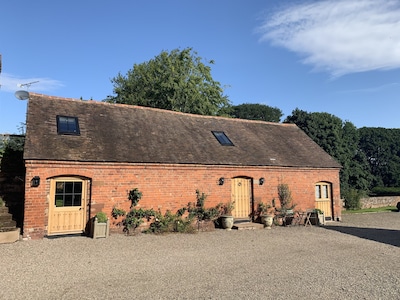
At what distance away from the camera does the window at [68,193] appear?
10.9 metres

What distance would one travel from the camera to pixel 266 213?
49.4ft

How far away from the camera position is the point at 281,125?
2102 cm

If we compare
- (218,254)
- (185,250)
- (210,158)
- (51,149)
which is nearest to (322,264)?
(218,254)

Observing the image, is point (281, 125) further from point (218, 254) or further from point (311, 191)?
point (218, 254)

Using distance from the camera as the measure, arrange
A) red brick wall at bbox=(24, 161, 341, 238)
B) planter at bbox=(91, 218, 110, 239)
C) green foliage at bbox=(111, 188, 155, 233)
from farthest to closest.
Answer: green foliage at bbox=(111, 188, 155, 233)
planter at bbox=(91, 218, 110, 239)
red brick wall at bbox=(24, 161, 341, 238)

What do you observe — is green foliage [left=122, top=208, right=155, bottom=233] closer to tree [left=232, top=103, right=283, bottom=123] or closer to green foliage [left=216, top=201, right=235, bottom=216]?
green foliage [left=216, top=201, right=235, bottom=216]

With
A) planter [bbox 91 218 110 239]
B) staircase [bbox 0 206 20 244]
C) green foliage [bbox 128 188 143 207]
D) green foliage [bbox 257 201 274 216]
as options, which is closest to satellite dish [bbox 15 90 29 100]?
staircase [bbox 0 206 20 244]

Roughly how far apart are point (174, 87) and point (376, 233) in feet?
65.1

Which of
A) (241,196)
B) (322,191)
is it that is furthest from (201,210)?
(322,191)

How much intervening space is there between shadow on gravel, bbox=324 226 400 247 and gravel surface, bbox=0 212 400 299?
18 centimetres

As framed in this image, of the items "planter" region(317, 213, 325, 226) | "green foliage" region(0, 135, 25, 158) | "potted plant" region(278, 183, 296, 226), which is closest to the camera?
"green foliage" region(0, 135, 25, 158)

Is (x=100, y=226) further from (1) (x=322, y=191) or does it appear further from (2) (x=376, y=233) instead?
(1) (x=322, y=191)

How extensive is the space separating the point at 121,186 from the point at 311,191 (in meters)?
10.6

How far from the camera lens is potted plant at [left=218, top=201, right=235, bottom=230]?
13.3m
